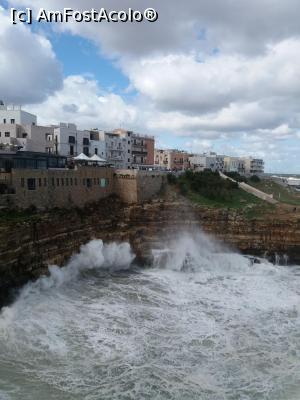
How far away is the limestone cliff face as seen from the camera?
82.6 feet

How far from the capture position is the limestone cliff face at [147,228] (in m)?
25.2

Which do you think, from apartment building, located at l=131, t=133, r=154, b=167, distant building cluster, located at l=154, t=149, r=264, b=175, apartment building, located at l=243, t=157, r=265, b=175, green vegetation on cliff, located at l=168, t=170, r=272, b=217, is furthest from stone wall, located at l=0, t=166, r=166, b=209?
apartment building, located at l=243, t=157, r=265, b=175

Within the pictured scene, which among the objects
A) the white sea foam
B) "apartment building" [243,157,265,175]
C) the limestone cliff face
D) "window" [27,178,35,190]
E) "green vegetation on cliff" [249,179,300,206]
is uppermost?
"apartment building" [243,157,265,175]

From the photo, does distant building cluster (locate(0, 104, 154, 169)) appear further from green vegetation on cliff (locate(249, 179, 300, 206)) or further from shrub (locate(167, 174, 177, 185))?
green vegetation on cliff (locate(249, 179, 300, 206))

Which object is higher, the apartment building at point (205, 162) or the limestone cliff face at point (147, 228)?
the apartment building at point (205, 162)

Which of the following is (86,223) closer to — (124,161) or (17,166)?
(17,166)

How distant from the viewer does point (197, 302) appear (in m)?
22.2

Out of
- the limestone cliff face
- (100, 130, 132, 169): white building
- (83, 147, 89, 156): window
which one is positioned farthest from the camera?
(100, 130, 132, 169): white building

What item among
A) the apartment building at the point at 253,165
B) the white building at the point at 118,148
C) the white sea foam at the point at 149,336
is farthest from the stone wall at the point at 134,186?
the apartment building at the point at 253,165

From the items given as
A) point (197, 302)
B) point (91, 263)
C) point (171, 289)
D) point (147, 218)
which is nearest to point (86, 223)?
point (91, 263)

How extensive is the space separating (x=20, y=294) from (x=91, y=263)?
6.88m

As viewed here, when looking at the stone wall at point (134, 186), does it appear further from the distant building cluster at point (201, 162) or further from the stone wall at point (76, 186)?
the distant building cluster at point (201, 162)

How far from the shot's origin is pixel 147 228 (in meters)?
31.9

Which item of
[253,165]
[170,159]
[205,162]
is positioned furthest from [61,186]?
[253,165]
